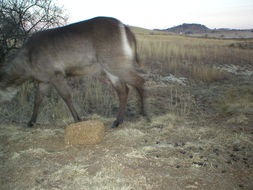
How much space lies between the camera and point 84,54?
5.63 m

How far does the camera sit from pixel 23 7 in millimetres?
7535

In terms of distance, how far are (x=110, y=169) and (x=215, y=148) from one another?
5.41ft

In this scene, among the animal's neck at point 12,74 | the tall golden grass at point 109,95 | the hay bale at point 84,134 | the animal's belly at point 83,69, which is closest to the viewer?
the hay bale at point 84,134

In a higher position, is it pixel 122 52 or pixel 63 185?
pixel 122 52

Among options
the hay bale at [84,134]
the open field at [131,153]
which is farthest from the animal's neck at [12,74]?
the hay bale at [84,134]

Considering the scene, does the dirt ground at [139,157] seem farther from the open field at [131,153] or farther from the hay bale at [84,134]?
the hay bale at [84,134]

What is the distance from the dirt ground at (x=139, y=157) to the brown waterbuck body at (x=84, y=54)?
91 cm

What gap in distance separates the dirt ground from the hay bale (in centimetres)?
13

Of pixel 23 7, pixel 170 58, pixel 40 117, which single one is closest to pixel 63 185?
pixel 40 117

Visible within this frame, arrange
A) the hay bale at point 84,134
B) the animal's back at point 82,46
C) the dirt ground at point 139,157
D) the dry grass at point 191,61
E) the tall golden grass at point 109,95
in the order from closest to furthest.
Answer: the dirt ground at point 139,157 → the hay bale at point 84,134 → the animal's back at point 82,46 → the tall golden grass at point 109,95 → the dry grass at point 191,61

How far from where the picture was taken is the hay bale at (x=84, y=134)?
453 cm

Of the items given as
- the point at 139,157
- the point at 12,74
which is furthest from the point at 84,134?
the point at 12,74

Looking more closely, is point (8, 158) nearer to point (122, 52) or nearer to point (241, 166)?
point (122, 52)

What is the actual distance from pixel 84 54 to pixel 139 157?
256 centimetres
